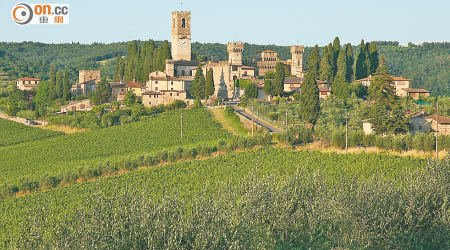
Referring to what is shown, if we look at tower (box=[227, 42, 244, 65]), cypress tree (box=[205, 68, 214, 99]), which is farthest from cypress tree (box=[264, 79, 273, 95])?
tower (box=[227, 42, 244, 65])

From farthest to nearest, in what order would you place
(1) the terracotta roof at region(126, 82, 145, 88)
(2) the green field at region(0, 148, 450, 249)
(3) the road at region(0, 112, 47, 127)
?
1. (1) the terracotta roof at region(126, 82, 145, 88)
2. (3) the road at region(0, 112, 47, 127)
3. (2) the green field at region(0, 148, 450, 249)

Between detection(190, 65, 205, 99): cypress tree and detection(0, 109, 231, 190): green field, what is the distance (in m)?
5.37

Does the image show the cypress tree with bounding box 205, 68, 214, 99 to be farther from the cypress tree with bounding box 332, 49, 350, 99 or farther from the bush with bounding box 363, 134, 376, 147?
the bush with bounding box 363, 134, 376, 147

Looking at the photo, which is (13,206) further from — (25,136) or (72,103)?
(72,103)

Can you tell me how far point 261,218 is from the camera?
96.2ft

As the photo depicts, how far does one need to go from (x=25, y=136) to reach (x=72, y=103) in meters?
12.1

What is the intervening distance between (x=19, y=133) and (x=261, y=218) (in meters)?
53.1

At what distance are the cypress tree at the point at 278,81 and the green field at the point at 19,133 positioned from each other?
22.5m

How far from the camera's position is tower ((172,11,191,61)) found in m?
95.6

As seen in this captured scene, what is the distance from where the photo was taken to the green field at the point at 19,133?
242ft

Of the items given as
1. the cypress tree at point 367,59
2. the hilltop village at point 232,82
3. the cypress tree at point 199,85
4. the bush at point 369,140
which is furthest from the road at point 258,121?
the cypress tree at point 367,59

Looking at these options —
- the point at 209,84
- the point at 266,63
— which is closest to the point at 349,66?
the point at 266,63

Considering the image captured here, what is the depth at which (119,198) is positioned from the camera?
27125 mm

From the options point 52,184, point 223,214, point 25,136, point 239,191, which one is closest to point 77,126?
point 25,136
